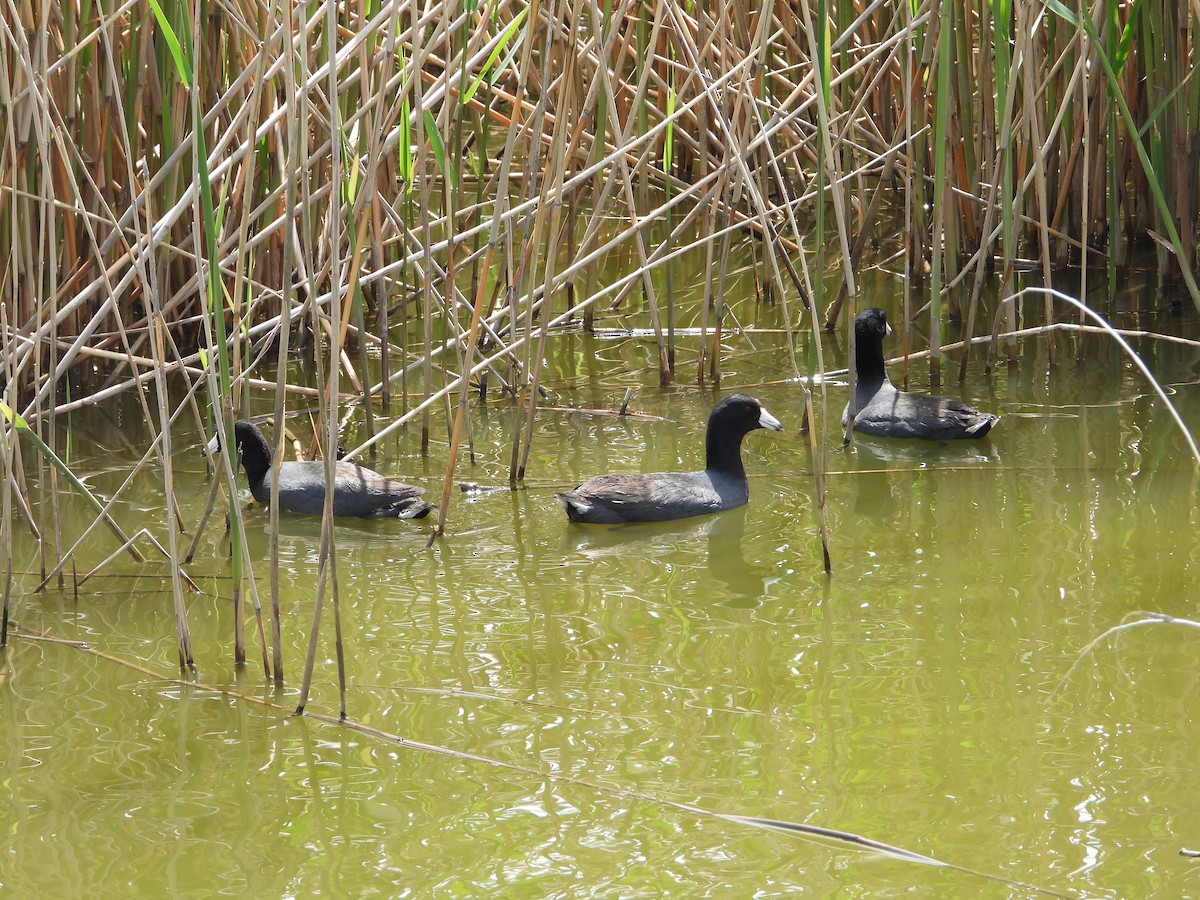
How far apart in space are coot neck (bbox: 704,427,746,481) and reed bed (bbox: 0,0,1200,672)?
59 cm

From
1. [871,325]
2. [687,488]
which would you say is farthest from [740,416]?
[871,325]

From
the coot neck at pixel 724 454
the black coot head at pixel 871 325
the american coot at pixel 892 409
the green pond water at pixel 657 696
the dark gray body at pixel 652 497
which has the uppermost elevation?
the black coot head at pixel 871 325

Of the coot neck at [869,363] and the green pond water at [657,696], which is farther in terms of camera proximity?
the coot neck at [869,363]

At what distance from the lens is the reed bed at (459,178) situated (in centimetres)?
392

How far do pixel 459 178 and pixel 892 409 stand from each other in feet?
6.19

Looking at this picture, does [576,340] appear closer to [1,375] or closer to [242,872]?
[1,375]

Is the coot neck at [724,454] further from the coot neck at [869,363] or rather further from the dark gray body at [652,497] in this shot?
the coot neck at [869,363]

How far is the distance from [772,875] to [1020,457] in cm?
299

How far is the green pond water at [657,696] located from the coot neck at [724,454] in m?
0.15

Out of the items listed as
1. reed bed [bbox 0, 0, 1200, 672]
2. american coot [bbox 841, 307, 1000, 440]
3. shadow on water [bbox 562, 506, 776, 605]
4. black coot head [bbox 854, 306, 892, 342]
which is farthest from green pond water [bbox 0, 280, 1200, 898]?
black coot head [bbox 854, 306, 892, 342]

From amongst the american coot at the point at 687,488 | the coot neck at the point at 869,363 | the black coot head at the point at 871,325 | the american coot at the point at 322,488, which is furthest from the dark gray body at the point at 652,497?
the black coot head at the point at 871,325

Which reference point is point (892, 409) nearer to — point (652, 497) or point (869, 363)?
point (869, 363)

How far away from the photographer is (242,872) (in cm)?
291

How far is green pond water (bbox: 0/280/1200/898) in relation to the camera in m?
2.90
